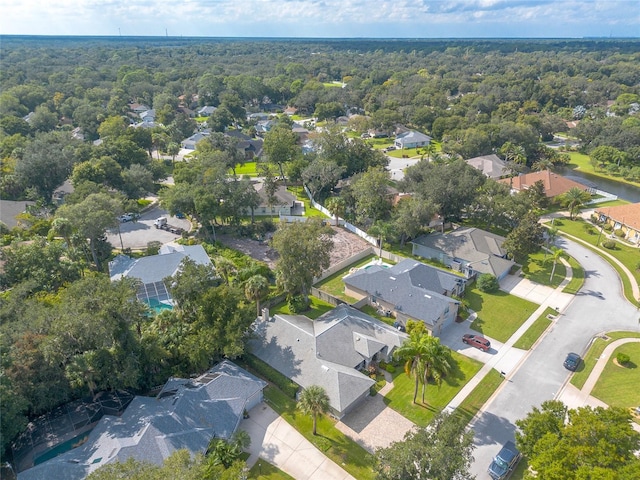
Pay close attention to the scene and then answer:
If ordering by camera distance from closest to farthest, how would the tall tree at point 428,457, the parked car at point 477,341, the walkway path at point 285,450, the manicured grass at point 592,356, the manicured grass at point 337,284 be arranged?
the tall tree at point 428,457 < the walkway path at point 285,450 < the manicured grass at point 592,356 < the parked car at point 477,341 < the manicured grass at point 337,284

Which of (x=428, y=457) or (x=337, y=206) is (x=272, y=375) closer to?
(x=428, y=457)

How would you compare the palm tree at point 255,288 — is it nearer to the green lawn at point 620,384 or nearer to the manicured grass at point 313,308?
the manicured grass at point 313,308

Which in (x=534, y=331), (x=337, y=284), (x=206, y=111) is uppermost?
(x=534, y=331)

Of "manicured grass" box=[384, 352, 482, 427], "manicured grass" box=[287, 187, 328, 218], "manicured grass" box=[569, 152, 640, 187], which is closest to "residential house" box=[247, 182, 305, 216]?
"manicured grass" box=[287, 187, 328, 218]

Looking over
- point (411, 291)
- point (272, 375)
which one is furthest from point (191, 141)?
point (272, 375)

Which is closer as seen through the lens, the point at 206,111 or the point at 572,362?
the point at 572,362

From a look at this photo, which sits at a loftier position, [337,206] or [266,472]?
[337,206]

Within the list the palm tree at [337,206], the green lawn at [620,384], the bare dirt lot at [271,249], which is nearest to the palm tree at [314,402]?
the green lawn at [620,384]
